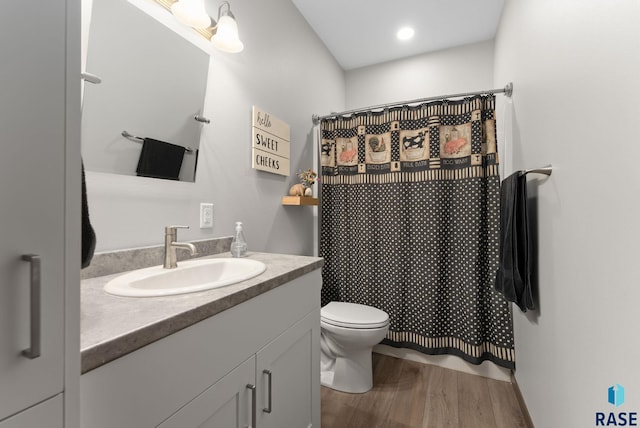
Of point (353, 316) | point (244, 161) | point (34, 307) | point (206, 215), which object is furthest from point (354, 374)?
point (34, 307)

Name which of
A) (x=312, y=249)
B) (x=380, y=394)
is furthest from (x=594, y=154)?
(x=312, y=249)

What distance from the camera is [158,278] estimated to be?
957 millimetres

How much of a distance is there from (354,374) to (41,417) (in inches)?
66.4

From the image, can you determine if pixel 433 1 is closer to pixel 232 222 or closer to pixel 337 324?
pixel 232 222

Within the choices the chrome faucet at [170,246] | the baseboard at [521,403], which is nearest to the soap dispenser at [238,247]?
the chrome faucet at [170,246]

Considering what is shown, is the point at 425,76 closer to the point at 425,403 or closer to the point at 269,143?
the point at 269,143

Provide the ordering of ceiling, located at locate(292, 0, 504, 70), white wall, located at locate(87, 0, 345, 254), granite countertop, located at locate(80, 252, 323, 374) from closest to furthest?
granite countertop, located at locate(80, 252, 323, 374) → white wall, located at locate(87, 0, 345, 254) → ceiling, located at locate(292, 0, 504, 70)

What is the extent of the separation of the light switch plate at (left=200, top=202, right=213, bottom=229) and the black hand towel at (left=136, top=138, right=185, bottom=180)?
7.4 inches

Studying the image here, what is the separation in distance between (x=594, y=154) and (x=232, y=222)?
146 cm

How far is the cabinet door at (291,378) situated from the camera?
2.89 feet

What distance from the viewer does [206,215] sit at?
133 cm

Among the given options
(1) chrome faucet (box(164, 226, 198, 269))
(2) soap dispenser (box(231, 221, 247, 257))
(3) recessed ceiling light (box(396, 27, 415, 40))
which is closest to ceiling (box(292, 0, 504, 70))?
(3) recessed ceiling light (box(396, 27, 415, 40))

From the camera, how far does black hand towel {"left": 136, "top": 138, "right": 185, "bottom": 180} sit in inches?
42.8

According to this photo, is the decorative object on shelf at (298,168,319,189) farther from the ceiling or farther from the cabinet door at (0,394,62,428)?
the cabinet door at (0,394,62,428)
